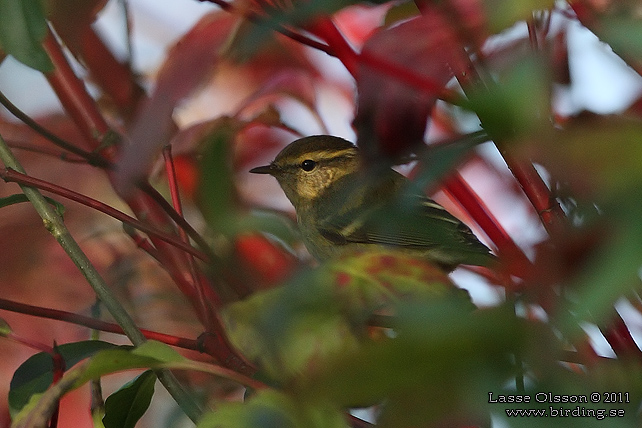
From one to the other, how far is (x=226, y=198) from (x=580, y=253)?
0.49 m

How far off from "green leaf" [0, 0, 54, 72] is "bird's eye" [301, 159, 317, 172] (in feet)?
4.77

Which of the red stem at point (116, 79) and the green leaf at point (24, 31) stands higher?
the red stem at point (116, 79)

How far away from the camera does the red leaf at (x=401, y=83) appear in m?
0.59

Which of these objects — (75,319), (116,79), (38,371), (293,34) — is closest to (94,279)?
(75,319)

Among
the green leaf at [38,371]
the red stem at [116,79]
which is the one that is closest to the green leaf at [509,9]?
the green leaf at [38,371]

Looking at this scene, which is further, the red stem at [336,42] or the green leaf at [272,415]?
the red stem at [336,42]

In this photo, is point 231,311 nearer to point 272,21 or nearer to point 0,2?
point 272,21

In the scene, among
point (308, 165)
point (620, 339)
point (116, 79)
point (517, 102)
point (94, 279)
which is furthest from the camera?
point (308, 165)

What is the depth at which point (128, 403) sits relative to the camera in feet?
2.19

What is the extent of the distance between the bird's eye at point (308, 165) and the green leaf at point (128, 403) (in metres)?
1.44

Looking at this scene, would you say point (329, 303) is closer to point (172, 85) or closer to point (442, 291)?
point (442, 291)

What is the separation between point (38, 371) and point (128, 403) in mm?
143

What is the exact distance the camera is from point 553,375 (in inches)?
11.8

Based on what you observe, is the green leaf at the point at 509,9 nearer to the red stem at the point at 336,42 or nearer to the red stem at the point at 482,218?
the red stem at the point at 482,218
